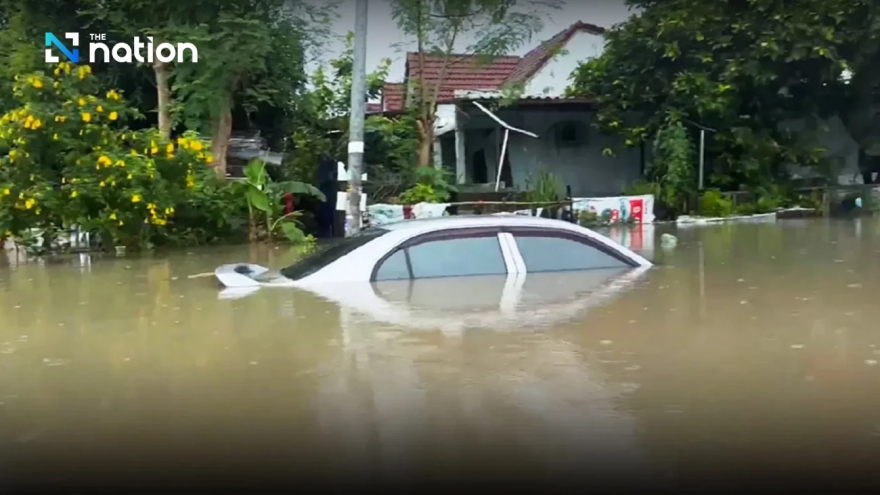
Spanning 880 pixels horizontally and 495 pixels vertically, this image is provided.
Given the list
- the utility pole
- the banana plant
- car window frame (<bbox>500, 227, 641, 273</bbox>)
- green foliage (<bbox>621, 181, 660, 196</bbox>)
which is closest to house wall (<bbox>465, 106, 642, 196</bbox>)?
green foliage (<bbox>621, 181, 660, 196</bbox>)

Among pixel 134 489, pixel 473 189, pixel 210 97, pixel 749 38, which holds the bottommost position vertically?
pixel 134 489

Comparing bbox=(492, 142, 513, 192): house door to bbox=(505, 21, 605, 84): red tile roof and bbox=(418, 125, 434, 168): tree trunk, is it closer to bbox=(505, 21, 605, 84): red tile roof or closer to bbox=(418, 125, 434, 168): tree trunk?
bbox=(505, 21, 605, 84): red tile roof

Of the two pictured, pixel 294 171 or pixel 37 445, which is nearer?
pixel 37 445

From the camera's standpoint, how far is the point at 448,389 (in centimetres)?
458

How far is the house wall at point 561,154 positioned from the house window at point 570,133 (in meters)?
0.03

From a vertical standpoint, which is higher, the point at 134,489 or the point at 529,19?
the point at 529,19

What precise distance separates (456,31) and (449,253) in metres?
12.3

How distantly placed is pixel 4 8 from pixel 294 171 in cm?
561

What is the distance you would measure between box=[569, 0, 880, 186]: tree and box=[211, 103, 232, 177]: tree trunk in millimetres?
8069

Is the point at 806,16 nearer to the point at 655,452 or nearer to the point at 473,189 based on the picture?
the point at 473,189

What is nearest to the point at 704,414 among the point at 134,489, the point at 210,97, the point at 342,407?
the point at 342,407

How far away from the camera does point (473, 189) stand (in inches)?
720

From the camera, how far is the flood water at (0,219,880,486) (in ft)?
12.1

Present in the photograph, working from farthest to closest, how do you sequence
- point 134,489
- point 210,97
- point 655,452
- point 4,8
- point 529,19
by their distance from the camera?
point 529,19 < point 4,8 < point 210,97 < point 655,452 < point 134,489
